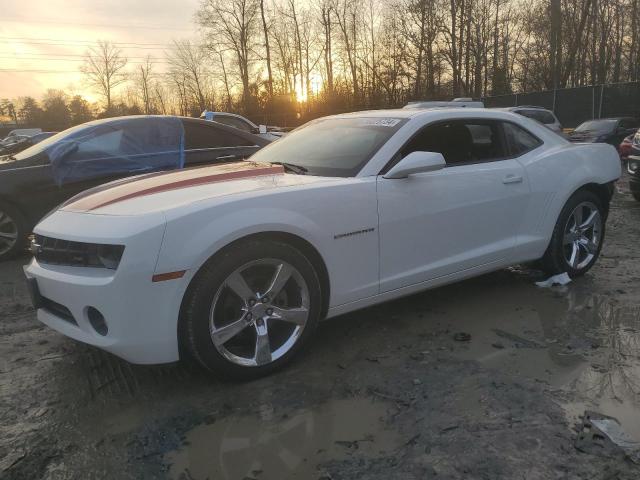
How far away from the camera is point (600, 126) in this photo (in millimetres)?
15680

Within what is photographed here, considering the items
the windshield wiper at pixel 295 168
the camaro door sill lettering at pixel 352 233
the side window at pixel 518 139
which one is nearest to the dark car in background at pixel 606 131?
the side window at pixel 518 139

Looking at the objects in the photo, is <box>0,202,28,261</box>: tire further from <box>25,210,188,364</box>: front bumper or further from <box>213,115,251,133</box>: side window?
<box>213,115,251,133</box>: side window

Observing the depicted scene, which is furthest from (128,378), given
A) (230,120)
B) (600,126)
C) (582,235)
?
(600,126)

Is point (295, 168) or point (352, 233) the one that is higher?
point (295, 168)

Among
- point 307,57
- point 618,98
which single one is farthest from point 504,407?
point 307,57

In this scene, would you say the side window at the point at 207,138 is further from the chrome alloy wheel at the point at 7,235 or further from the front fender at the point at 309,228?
the front fender at the point at 309,228

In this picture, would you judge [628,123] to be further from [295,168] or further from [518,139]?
[295,168]

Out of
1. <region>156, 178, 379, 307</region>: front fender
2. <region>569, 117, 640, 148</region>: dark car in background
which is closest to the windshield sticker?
<region>156, 178, 379, 307</region>: front fender

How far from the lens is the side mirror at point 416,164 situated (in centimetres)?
326

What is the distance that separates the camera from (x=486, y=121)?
13.5 feet

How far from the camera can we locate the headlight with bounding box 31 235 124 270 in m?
2.58

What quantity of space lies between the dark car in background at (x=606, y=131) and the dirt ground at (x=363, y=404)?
1289 cm

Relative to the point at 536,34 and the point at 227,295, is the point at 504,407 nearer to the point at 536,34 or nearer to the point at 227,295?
the point at 227,295

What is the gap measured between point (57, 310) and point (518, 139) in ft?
11.6
